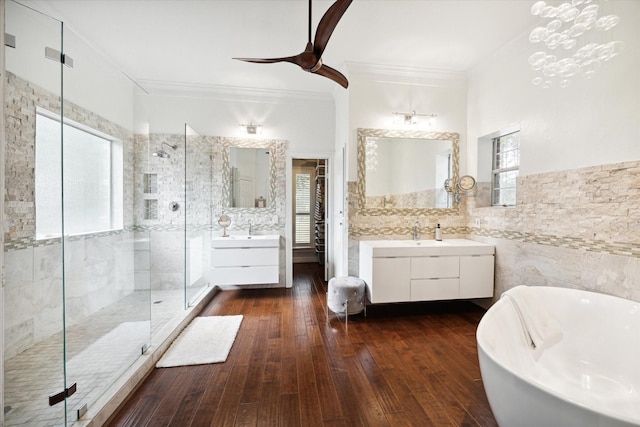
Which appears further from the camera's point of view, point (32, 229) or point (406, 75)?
point (406, 75)

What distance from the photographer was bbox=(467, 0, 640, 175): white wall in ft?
5.90

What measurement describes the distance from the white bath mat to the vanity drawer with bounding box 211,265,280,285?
62 centimetres

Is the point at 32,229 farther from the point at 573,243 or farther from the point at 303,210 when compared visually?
the point at 303,210

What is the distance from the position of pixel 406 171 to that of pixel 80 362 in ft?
11.6

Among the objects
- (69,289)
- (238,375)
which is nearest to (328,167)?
(238,375)

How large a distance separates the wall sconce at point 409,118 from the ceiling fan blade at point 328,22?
1742mm

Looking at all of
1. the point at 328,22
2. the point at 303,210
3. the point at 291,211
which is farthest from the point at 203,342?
the point at 303,210

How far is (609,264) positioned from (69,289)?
Result: 443 centimetres

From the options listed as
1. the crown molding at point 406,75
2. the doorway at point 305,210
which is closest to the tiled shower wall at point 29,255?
the crown molding at point 406,75

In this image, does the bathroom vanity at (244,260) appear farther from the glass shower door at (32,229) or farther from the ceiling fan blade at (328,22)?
the ceiling fan blade at (328,22)

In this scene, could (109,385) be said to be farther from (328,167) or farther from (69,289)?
(328,167)

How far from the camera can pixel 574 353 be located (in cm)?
177

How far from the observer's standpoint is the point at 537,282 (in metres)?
2.47

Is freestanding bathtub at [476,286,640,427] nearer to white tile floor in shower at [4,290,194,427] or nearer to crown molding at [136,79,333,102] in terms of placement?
white tile floor in shower at [4,290,194,427]
